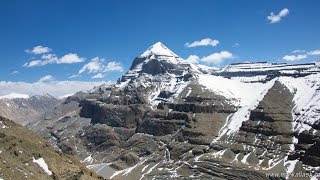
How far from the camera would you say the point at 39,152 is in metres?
196

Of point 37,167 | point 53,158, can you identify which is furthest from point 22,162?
point 53,158

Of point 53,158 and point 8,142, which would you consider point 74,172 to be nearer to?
point 53,158

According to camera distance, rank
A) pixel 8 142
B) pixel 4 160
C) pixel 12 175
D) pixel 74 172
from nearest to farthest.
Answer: pixel 12 175, pixel 4 160, pixel 74 172, pixel 8 142

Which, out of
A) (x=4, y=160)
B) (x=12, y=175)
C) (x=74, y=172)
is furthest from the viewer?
(x=74, y=172)

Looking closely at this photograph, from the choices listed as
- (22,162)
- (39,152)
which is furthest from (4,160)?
(39,152)

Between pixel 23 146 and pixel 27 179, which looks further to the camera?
pixel 23 146

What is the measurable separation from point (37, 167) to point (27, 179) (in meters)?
20.0

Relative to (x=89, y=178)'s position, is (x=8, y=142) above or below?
above

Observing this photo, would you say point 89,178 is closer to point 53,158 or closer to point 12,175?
point 53,158

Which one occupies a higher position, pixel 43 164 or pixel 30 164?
pixel 30 164

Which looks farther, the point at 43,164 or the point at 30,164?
the point at 43,164

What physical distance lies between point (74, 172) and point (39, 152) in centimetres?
2019

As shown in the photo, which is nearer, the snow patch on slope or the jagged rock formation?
the jagged rock formation

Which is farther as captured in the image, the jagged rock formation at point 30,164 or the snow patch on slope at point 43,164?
the snow patch on slope at point 43,164
